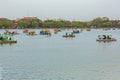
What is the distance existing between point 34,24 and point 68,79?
162224 mm

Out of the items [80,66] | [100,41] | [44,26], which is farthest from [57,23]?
[80,66]

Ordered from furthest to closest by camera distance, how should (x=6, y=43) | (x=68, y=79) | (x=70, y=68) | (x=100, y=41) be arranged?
(x=100, y=41)
(x=6, y=43)
(x=70, y=68)
(x=68, y=79)

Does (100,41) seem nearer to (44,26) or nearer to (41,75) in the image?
(41,75)

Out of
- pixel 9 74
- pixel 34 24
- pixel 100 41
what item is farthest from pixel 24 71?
pixel 34 24

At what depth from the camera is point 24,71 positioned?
23516 mm

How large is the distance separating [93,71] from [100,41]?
122 ft

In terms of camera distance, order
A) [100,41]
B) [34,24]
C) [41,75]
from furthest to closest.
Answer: [34,24] → [100,41] → [41,75]

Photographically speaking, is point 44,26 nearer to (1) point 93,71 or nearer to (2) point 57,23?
(2) point 57,23

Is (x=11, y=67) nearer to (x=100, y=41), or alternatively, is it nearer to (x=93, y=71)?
(x=93, y=71)

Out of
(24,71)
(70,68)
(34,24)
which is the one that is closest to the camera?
(24,71)

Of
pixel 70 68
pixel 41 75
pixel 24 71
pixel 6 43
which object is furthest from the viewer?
pixel 6 43

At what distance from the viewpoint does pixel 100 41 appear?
60.4 meters

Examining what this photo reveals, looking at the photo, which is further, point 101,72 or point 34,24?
point 34,24

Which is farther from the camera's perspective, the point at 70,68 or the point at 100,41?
the point at 100,41
